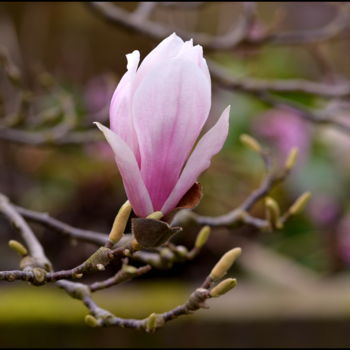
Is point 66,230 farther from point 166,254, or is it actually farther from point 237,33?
point 237,33

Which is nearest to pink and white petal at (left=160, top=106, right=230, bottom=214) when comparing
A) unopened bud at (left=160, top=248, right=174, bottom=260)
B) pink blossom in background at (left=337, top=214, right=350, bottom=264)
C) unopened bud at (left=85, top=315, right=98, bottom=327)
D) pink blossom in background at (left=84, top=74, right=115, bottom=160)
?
unopened bud at (left=85, top=315, right=98, bottom=327)

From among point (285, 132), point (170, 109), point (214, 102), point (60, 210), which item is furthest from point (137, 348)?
point (214, 102)

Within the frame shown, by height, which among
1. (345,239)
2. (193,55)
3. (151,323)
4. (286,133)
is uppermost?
(286,133)

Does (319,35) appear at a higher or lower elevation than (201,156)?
higher

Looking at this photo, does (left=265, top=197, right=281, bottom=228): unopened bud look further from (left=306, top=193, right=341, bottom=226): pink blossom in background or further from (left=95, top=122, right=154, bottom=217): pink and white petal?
(left=306, top=193, right=341, bottom=226): pink blossom in background

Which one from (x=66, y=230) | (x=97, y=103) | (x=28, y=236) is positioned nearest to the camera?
(x=28, y=236)

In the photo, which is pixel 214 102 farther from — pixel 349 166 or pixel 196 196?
pixel 196 196

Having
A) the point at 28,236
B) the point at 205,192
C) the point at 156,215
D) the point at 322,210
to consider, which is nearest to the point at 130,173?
the point at 156,215
